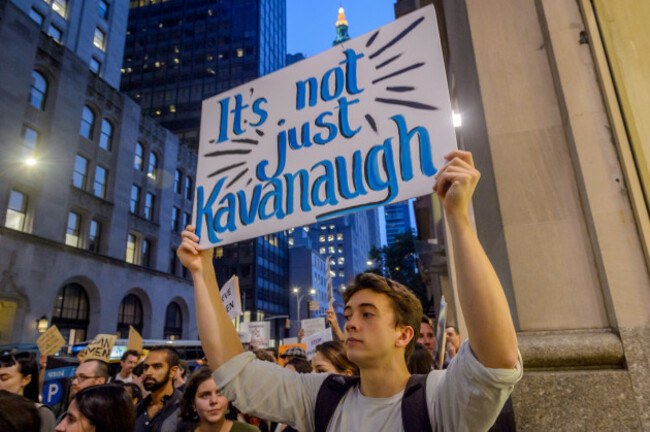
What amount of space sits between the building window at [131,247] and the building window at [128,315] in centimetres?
273

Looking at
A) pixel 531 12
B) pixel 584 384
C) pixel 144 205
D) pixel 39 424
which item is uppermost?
pixel 144 205

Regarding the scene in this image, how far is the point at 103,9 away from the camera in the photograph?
114 feet

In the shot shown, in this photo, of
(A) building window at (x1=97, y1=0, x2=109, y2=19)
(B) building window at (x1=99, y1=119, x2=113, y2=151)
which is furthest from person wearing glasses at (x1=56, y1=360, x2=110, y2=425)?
(A) building window at (x1=97, y1=0, x2=109, y2=19)

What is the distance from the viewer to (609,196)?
255 cm

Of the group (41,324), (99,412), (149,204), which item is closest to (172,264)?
(149,204)

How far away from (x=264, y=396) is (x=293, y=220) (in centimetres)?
98

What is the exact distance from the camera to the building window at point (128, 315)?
29.1m

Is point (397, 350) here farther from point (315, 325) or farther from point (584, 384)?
point (315, 325)

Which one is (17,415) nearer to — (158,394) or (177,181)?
(158,394)

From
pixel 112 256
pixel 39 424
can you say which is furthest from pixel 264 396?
pixel 112 256

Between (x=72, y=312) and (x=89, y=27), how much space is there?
891 inches

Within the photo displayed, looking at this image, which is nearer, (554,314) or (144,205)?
(554,314)

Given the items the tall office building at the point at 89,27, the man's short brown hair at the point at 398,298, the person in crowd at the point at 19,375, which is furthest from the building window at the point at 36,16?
the man's short brown hair at the point at 398,298

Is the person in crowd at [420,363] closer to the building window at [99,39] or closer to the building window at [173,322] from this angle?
the building window at [173,322]
